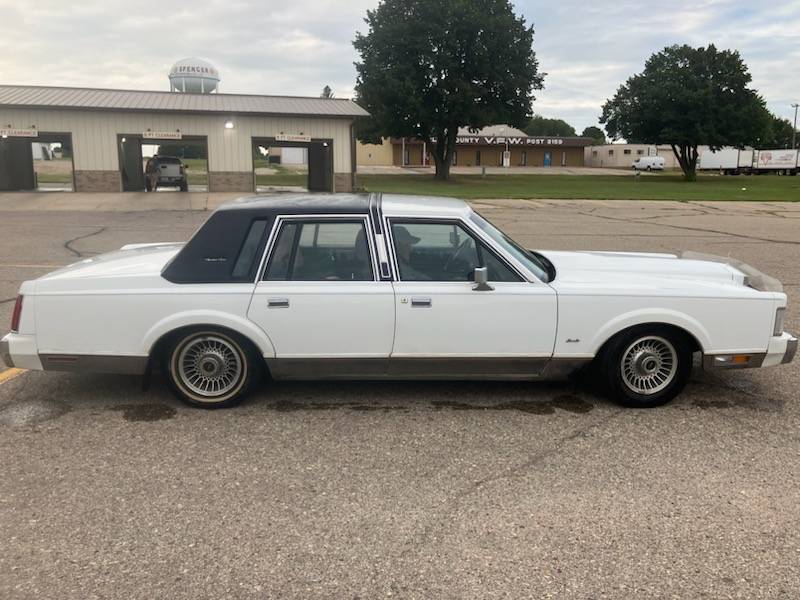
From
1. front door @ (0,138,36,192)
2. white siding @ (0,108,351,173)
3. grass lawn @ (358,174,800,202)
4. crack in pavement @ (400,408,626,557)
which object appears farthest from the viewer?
front door @ (0,138,36,192)

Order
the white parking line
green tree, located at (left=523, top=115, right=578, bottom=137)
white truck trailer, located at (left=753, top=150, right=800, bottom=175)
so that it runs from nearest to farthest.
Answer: the white parking line, white truck trailer, located at (left=753, top=150, right=800, bottom=175), green tree, located at (left=523, top=115, right=578, bottom=137)

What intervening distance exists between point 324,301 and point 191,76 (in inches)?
1959

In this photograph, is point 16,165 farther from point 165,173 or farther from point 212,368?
point 212,368

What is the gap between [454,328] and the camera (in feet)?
14.8

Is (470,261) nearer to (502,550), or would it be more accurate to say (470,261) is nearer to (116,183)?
(502,550)

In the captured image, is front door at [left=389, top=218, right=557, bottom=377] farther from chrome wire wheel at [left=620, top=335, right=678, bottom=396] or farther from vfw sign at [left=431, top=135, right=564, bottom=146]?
vfw sign at [left=431, top=135, right=564, bottom=146]

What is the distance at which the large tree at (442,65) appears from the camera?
43.3 metres

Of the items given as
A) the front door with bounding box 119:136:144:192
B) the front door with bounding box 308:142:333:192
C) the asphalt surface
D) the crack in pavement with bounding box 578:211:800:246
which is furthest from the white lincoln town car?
the front door with bounding box 119:136:144:192

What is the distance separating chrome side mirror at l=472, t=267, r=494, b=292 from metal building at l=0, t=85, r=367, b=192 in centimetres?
2852

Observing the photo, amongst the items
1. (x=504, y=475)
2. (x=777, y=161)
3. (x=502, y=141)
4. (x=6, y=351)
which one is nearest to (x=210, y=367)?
(x=6, y=351)

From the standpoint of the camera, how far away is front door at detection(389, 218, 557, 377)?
14.7ft

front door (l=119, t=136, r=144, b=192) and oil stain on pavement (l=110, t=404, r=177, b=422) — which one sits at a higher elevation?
front door (l=119, t=136, r=144, b=192)

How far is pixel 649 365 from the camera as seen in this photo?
469cm

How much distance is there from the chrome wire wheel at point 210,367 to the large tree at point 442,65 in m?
40.2
